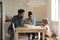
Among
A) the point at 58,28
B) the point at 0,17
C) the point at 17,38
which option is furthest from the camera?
the point at 0,17

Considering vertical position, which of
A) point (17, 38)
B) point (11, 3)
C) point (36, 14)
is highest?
point (11, 3)

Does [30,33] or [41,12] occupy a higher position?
[41,12]

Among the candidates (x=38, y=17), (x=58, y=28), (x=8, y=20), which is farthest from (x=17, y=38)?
(x=38, y=17)

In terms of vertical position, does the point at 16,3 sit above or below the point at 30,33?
above

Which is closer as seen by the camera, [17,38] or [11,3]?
[17,38]

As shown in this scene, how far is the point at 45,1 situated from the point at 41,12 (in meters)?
0.56

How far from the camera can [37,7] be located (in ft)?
22.4

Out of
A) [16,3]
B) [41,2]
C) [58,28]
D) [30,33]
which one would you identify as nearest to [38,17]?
[41,2]

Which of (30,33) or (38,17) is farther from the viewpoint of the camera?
(38,17)

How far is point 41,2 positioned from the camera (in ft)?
21.6

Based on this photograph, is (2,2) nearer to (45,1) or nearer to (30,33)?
(45,1)

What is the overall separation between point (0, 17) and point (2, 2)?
64 cm

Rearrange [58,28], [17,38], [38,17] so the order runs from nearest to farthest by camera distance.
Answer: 1. [17,38]
2. [58,28]
3. [38,17]

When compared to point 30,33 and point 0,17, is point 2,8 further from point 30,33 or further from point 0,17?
point 30,33
